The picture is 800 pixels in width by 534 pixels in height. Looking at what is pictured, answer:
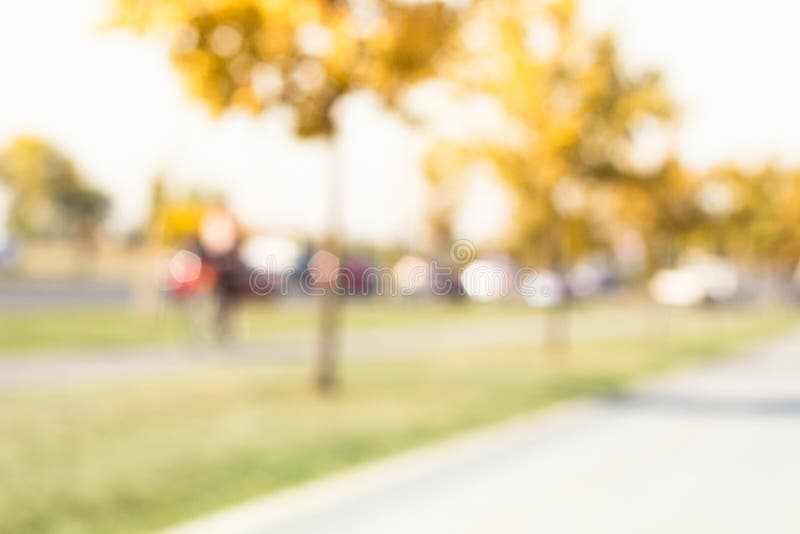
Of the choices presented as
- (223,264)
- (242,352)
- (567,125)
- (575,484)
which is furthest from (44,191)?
(575,484)

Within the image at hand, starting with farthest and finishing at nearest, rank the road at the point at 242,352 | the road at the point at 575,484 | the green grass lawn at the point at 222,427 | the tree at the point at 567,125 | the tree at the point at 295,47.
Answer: the tree at the point at 567,125 < the road at the point at 242,352 < the tree at the point at 295,47 < the green grass lawn at the point at 222,427 < the road at the point at 575,484

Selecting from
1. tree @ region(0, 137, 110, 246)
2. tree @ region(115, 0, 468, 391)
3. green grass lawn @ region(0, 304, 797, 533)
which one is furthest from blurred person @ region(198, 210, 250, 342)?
tree @ region(0, 137, 110, 246)

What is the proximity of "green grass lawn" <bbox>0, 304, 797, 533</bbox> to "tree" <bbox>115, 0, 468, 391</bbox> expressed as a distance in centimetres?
309

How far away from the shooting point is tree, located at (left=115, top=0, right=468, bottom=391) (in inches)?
472

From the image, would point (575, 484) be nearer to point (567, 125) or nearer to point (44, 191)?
point (567, 125)

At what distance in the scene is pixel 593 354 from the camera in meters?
23.8

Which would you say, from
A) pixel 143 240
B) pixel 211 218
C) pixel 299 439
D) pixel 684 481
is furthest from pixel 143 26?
pixel 143 240

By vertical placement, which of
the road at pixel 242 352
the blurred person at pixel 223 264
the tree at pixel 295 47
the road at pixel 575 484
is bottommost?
the road at pixel 575 484

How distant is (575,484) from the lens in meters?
8.78

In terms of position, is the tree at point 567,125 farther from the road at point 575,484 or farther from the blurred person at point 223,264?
the road at point 575,484

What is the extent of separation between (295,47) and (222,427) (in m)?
3.89

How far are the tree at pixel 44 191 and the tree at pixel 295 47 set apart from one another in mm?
18959

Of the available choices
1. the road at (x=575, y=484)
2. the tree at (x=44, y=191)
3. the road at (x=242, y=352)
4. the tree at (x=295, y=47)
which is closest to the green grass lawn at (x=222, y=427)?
the road at (x=575, y=484)

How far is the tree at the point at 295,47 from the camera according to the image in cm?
1198
